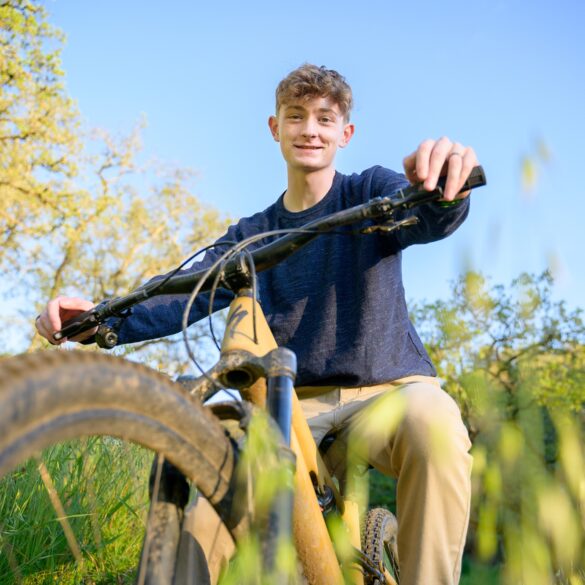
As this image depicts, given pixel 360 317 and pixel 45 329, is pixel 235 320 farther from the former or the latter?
pixel 360 317

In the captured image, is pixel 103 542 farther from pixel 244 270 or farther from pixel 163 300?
pixel 244 270

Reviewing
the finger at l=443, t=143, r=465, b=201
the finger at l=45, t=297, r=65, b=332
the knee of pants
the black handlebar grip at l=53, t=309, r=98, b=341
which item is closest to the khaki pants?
the knee of pants

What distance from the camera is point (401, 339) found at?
2.94 m

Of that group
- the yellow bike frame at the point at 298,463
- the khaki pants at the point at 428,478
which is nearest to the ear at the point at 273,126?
the khaki pants at the point at 428,478

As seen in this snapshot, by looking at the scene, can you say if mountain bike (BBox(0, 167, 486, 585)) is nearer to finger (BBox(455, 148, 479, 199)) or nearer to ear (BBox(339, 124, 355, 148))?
finger (BBox(455, 148, 479, 199))

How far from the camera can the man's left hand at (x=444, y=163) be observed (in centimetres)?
184

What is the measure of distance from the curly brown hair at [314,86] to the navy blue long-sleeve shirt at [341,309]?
15.0 inches

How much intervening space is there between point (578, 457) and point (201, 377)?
4.13 feet

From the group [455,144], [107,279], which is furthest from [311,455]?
[107,279]

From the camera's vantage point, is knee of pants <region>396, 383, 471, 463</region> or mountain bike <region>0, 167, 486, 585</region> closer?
mountain bike <region>0, 167, 486, 585</region>

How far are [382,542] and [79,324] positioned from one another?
5.40ft

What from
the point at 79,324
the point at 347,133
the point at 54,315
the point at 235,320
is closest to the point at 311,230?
the point at 235,320

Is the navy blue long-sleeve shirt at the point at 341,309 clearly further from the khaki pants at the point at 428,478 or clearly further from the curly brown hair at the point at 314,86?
the khaki pants at the point at 428,478

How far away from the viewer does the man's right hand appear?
2473mm
